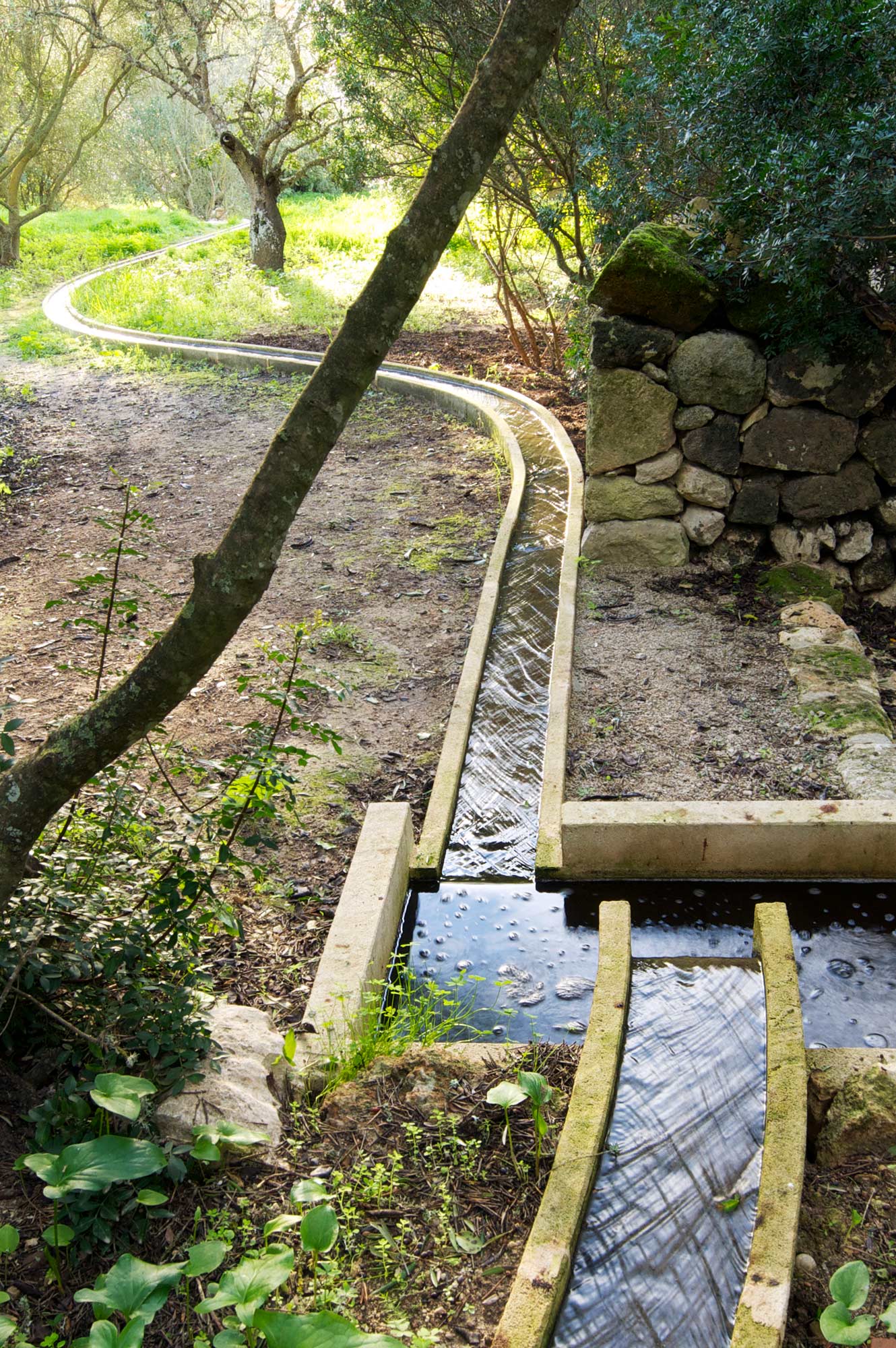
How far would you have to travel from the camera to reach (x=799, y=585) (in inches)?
234

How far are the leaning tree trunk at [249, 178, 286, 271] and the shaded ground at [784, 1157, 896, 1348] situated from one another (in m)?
17.5

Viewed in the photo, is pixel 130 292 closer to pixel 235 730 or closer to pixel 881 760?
pixel 235 730

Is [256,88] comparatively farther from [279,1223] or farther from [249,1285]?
[249,1285]

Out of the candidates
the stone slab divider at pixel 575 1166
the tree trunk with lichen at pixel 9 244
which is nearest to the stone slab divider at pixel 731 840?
the stone slab divider at pixel 575 1166

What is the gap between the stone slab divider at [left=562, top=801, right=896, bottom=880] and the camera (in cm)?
380

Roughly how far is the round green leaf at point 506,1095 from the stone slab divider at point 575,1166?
13cm

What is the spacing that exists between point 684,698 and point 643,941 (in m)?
1.67

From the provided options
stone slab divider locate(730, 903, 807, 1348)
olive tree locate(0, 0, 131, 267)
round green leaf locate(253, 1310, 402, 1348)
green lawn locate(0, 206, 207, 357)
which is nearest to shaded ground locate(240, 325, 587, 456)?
green lawn locate(0, 206, 207, 357)

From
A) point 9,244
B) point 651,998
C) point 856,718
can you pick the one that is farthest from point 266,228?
point 651,998

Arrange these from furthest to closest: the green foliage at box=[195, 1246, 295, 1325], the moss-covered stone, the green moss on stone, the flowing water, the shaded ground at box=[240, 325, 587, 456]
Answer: the shaded ground at box=[240, 325, 587, 456] → the moss-covered stone → the green moss on stone → the flowing water → the green foliage at box=[195, 1246, 295, 1325]

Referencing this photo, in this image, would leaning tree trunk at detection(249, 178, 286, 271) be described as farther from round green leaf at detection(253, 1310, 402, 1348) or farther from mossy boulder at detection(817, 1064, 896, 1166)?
round green leaf at detection(253, 1310, 402, 1348)

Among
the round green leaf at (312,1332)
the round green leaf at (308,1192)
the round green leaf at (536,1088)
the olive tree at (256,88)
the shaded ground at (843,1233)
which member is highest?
the olive tree at (256,88)

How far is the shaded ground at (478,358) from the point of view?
9797mm

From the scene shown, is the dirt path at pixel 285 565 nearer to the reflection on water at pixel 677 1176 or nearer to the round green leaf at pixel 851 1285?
the reflection on water at pixel 677 1176
